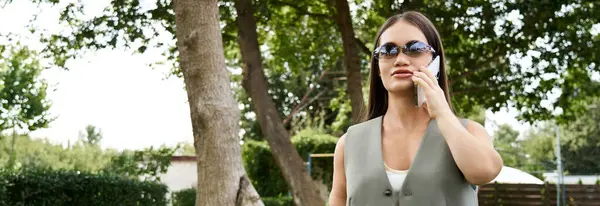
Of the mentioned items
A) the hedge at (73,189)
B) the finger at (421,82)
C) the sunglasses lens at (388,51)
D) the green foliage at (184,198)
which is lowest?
the green foliage at (184,198)

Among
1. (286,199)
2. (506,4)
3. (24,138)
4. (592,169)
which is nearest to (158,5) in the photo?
(506,4)

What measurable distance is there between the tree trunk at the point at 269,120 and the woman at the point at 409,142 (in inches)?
451

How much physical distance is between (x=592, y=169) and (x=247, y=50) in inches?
1970

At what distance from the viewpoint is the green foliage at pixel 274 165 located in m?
25.8

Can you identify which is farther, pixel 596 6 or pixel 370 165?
pixel 596 6

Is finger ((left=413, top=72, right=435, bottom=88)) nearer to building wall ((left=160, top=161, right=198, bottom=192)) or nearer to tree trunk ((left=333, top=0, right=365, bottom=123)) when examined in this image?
tree trunk ((left=333, top=0, right=365, bottom=123))

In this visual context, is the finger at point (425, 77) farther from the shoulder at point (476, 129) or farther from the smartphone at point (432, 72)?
the shoulder at point (476, 129)

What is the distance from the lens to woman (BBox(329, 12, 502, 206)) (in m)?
2.13

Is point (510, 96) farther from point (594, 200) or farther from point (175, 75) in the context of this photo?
point (594, 200)

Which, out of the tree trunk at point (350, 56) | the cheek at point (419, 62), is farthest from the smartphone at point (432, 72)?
the tree trunk at point (350, 56)

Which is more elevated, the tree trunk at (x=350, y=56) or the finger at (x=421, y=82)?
the tree trunk at (x=350, y=56)

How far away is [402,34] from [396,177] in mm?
407

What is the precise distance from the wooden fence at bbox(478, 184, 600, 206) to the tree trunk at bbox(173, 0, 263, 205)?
18.6 meters

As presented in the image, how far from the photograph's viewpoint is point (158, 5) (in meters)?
14.8
